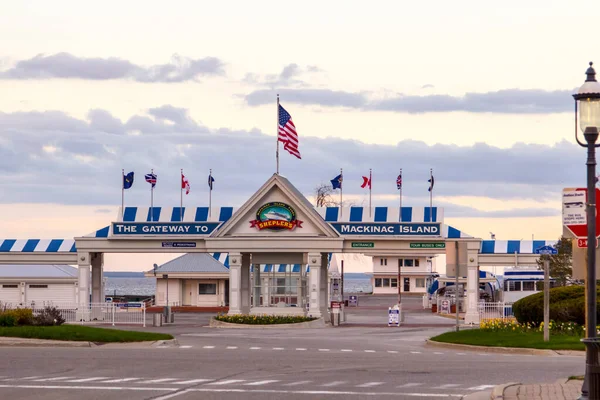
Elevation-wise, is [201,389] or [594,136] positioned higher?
[594,136]

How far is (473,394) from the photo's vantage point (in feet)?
54.1

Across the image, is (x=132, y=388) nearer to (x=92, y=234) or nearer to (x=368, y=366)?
(x=368, y=366)

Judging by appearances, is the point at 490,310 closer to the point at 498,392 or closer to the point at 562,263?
the point at 562,263

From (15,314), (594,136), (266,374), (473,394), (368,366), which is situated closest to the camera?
(594,136)

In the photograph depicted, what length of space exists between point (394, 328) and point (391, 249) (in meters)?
5.39

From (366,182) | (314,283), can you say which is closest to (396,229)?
(314,283)

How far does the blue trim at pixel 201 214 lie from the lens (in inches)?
2131

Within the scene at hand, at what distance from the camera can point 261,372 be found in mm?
21016

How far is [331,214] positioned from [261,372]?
33.1 m

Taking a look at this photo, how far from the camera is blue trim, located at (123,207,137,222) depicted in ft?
180

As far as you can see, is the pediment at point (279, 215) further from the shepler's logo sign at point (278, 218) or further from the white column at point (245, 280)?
the white column at point (245, 280)

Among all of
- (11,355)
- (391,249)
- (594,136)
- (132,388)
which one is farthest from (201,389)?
(391,249)

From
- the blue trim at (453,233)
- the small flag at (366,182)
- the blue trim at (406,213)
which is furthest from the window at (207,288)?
the blue trim at (453,233)

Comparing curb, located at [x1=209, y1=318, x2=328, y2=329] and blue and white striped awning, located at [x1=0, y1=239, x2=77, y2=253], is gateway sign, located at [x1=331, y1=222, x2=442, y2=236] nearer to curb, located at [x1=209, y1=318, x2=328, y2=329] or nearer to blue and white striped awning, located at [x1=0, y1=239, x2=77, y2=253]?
curb, located at [x1=209, y1=318, x2=328, y2=329]
